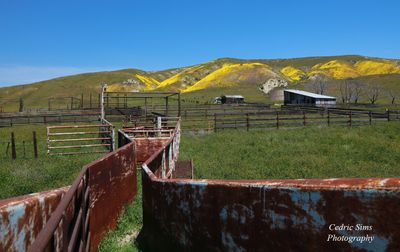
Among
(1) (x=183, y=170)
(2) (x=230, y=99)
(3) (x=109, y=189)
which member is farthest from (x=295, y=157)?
(2) (x=230, y=99)

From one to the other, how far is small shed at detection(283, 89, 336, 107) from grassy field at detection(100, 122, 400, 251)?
43435 mm

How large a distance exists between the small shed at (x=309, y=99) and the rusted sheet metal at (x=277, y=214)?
59.2m

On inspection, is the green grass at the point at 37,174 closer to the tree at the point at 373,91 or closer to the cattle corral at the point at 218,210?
the cattle corral at the point at 218,210

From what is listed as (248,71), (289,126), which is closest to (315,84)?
(248,71)

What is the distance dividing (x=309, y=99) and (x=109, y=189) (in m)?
63.1

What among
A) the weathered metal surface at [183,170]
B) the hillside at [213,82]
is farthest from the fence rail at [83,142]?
the hillside at [213,82]

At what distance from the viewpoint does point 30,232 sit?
3.52 m

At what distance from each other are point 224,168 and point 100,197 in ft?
23.0

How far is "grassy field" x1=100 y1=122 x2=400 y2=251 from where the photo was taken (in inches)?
300

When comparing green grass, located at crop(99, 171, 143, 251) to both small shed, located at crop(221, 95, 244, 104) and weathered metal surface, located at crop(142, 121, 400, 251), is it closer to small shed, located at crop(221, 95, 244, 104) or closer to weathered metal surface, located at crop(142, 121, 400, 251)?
weathered metal surface, located at crop(142, 121, 400, 251)

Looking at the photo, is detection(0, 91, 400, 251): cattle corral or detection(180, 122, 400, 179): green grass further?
detection(180, 122, 400, 179): green grass

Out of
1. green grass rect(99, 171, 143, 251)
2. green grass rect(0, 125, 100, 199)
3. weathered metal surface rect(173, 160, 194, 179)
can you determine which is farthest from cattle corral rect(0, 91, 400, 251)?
green grass rect(0, 125, 100, 199)

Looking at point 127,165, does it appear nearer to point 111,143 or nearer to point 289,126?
point 111,143

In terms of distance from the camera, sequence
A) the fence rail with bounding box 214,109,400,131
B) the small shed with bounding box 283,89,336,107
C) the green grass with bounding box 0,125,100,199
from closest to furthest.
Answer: the green grass with bounding box 0,125,100,199
the fence rail with bounding box 214,109,400,131
the small shed with bounding box 283,89,336,107
